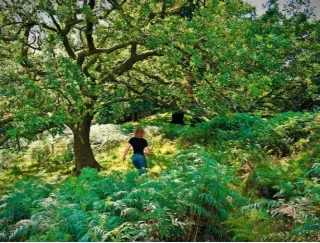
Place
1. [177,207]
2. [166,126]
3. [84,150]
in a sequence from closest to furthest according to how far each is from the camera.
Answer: [177,207] → [84,150] → [166,126]

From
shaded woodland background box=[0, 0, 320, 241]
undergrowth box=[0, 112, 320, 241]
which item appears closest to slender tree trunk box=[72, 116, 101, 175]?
shaded woodland background box=[0, 0, 320, 241]

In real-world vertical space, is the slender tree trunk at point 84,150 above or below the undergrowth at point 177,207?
above

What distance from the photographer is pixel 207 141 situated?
15.2m

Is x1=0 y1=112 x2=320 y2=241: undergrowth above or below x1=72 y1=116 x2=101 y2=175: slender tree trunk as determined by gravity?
below

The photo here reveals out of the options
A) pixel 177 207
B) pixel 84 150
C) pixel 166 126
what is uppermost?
pixel 166 126

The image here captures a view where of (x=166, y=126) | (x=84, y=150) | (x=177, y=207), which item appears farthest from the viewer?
(x=166, y=126)

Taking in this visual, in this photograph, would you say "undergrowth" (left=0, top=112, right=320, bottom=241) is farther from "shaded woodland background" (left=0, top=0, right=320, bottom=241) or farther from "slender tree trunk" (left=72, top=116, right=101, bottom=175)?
"slender tree trunk" (left=72, top=116, right=101, bottom=175)

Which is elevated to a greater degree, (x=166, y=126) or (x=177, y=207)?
(x=166, y=126)

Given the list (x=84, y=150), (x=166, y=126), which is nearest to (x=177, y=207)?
(x=84, y=150)

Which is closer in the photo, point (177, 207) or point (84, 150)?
point (177, 207)

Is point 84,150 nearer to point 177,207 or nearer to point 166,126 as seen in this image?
point 166,126

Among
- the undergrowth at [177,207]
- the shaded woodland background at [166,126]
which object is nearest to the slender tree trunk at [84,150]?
the shaded woodland background at [166,126]

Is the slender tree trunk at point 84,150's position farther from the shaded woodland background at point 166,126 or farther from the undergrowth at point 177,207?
the undergrowth at point 177,207

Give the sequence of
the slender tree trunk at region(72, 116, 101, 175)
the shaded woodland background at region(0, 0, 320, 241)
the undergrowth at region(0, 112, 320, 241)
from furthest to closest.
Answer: the slender tree trunk at region(72, 116, 101, 175)
the shaded woodland background at region(0, 0, 320, 241)
the undergrowth at region(0, 112, 320, 241)
